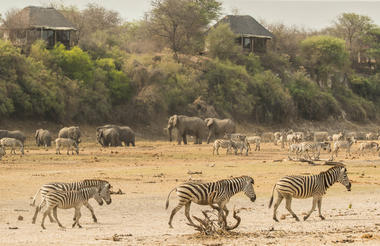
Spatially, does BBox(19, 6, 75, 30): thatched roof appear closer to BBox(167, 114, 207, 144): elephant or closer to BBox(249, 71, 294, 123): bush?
BBox(167, 114, 207, 144): elephant

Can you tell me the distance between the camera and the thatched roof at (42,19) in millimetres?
60562

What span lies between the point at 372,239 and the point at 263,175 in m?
14.1

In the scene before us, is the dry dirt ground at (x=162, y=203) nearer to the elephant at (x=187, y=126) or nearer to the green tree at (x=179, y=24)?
the elephant at (x=187, y=126)

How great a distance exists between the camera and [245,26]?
80250 mm

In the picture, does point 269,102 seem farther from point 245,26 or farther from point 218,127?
point 218,127

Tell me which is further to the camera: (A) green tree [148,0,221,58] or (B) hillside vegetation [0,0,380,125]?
(A) green tree [148,0,221,58]

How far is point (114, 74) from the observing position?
2346 inches

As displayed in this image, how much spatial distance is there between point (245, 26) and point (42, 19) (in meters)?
27.3

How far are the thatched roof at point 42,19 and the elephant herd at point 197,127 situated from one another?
16.8m

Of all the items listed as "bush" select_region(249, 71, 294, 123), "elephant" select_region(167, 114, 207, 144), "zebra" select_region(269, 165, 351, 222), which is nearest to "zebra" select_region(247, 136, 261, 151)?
"elephant" select_region(167, 114, 207, 144)

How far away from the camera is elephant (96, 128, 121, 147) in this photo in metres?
45.2

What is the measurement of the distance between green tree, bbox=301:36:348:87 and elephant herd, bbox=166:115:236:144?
112 feet

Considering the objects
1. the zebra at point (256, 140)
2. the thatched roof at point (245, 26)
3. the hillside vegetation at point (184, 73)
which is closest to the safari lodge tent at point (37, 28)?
the hillside vegetation at point (184, 73)

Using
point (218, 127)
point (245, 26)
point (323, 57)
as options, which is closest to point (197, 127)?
point (218, 127)
